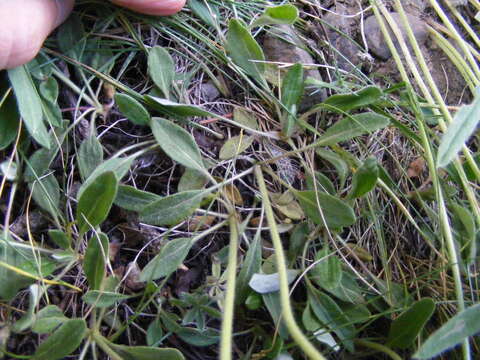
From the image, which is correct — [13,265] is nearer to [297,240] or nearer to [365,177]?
[297,240]

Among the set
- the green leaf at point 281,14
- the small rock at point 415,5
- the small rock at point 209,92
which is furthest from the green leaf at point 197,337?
the small rock at point 415,5

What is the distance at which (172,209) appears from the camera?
2.51 ft

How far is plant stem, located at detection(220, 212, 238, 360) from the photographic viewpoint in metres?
0.55

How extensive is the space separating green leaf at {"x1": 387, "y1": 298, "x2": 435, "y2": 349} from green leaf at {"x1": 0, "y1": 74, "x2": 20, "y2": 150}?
720 mm

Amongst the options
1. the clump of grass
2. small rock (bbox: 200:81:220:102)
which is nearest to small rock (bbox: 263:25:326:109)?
the clump of grass

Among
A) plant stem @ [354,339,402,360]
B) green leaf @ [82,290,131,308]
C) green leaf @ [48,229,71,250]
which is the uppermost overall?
green leaf @ [48,229,71,250]

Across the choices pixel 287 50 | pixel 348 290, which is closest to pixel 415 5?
pixel 287 50

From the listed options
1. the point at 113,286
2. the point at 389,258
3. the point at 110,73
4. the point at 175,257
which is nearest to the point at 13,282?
the point at 113,286

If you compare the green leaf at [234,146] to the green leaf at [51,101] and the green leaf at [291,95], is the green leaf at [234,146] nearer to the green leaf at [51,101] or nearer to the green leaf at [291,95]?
the green leaf at [291,95]

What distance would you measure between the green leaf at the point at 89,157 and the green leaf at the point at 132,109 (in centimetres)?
7

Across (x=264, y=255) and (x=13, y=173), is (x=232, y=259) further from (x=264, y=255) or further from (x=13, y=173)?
(x=13, y=173)

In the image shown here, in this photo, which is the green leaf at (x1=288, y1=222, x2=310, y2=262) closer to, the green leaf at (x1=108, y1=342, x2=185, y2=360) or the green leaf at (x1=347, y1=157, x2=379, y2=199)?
the green leaf at (x1=347, y1=157, x2=379, y2=199)

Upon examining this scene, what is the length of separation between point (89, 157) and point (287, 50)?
0.45m

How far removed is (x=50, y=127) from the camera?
81 centimetres
